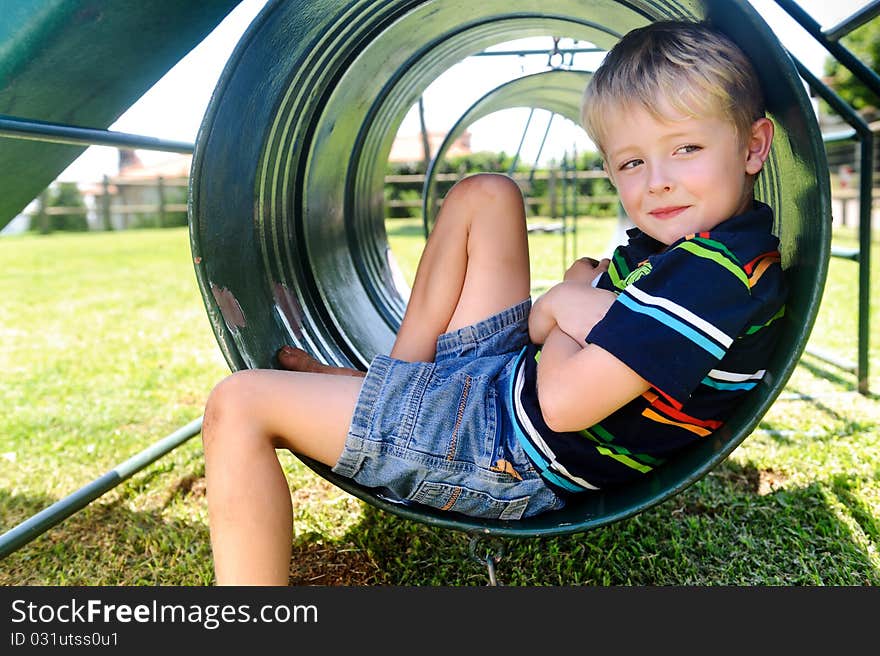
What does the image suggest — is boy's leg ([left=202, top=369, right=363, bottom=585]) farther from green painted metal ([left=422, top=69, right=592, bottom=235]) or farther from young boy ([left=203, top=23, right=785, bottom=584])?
green painted metal ([left=422, top=69, right=592, bottom=235])

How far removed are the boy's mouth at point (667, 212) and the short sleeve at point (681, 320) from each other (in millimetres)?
160

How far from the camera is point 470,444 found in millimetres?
1706

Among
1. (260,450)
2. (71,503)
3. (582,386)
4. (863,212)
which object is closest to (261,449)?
(260,450)

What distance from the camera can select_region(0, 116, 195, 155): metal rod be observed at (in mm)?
1862

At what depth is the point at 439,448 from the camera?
1679 mm

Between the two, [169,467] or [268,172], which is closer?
[268,172]

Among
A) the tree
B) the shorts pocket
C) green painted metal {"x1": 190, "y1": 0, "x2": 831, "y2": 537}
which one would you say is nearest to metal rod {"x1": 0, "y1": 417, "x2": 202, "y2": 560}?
green painted metal {"x1": 190, "y1": 0, "x2": 831, "y2": 537}

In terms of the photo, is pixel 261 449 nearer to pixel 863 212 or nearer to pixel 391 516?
pixel 391 516

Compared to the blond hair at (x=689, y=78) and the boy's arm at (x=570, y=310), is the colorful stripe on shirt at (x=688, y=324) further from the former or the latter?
the blond hair at (x=689, y=78)

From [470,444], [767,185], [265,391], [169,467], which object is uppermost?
[767,185]

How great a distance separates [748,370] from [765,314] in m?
0.12

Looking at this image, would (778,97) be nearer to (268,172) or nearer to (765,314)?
(765,314)

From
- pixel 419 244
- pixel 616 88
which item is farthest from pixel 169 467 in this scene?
pixel 419 244

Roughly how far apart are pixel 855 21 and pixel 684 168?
121 cm
